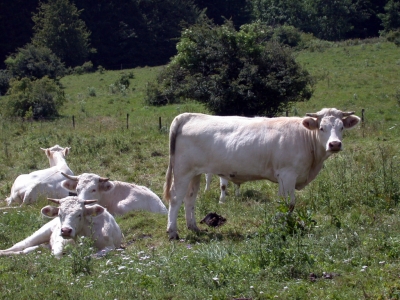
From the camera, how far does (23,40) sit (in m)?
67.9

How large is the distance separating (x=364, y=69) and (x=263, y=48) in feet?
46.6

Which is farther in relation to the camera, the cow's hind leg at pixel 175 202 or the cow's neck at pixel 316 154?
the cow's neck at pixel 316 154

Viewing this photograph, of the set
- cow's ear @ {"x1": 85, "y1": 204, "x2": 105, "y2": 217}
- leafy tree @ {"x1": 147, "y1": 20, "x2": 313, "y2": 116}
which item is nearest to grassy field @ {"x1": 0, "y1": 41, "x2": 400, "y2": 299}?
cow's ear @ {"x1": 85, "y1": 204, "x2": 105, "y2": 217}

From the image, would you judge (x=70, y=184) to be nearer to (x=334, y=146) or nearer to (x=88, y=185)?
(x=88, y=185)

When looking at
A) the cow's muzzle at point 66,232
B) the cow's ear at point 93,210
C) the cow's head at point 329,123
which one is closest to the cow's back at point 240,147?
the cow's head at point 329,123

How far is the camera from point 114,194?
11.8m

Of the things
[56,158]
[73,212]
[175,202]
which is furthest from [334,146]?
[56,158]

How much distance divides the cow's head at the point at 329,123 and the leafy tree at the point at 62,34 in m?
57.2

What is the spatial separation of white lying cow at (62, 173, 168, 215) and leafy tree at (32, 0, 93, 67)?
5444 cm

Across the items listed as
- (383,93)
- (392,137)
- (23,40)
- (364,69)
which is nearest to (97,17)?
(23,40)

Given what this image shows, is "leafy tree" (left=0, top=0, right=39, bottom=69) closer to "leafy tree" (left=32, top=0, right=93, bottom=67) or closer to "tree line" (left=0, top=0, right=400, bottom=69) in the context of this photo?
"tree line" (left=0, top=0, right=400, bottom=69)

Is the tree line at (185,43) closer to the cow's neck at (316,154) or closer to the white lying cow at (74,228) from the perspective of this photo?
the cow's neck at (316,154)

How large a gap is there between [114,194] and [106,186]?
27.8 inches

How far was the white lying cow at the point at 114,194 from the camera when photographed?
10898mm
